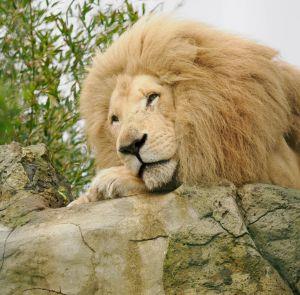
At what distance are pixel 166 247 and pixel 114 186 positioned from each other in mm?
710

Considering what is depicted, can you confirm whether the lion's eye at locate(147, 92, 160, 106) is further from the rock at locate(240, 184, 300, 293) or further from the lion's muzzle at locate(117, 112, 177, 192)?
the rock at locate(240, 184, 300, 293)

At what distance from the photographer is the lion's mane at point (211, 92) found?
4358mm

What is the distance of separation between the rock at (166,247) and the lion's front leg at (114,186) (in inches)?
10.5

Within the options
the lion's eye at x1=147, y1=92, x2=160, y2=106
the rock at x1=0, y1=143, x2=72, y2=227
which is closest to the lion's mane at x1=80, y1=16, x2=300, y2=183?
the lion's eye at x1=147, y1=92, x2=160, y2=106

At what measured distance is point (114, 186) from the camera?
14.2ft

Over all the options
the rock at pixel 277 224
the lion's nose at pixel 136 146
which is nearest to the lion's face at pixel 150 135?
the lion's nose at pixel 136 146

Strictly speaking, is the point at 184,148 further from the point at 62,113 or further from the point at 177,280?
the point at 62,113

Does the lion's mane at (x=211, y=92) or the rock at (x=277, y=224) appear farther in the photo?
the lion's mane at (x=211, y=92)

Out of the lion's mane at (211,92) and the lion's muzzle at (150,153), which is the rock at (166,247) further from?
the lion's mane at (211,92)

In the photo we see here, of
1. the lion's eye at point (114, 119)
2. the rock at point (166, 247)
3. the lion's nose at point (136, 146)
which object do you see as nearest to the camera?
the rock at point (166, 247)

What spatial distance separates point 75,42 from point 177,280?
3589 millimetres

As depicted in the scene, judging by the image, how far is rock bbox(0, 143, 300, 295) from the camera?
364 centimetres

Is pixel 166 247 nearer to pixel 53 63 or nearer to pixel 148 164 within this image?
pixel 148 164

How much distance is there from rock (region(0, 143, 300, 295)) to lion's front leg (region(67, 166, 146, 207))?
27cm
